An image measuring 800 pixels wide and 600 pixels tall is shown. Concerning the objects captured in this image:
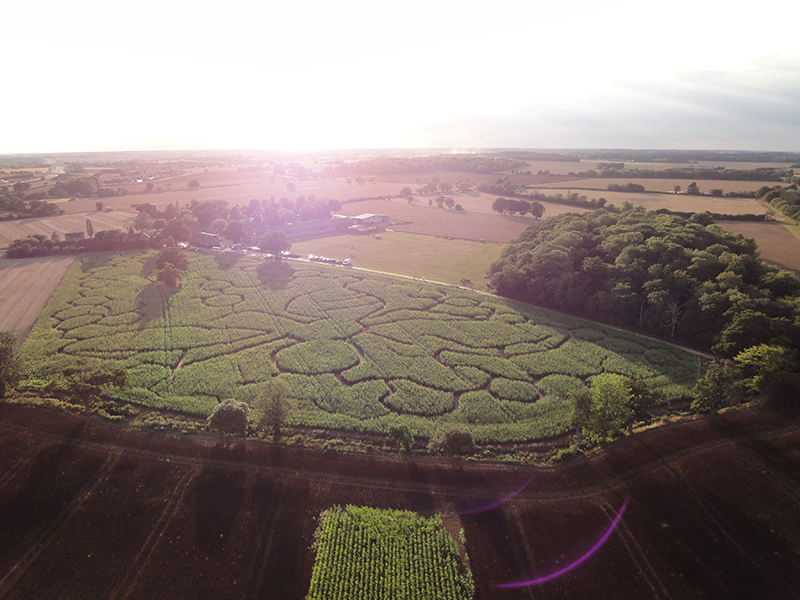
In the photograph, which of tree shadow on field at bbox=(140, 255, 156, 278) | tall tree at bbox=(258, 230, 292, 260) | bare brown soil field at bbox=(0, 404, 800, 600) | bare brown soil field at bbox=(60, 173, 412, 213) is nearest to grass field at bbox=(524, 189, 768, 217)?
bare brown soil field at bbox=(0, 404, 800, 600)

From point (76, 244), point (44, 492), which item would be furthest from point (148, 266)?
point (44, 492)


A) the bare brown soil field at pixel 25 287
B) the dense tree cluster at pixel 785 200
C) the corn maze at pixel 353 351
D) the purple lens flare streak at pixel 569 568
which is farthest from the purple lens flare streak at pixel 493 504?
the dense tree cluster at pixel 785 200

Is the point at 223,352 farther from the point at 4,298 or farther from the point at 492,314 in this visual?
the point at 4,298

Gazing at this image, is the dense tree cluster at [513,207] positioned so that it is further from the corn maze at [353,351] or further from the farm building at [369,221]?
the corn maze at [353,351]

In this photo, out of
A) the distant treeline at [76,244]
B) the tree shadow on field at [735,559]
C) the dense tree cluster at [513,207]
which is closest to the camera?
the tree shadow on field at [735,559]

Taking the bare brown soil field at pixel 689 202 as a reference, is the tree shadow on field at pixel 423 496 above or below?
below

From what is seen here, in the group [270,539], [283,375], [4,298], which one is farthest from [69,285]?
[270,539]

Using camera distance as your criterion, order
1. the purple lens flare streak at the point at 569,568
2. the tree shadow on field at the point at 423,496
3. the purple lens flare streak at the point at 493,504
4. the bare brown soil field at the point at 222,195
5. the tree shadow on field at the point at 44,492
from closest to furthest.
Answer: the purple lens flare streak at the point at 569,568, the tree shadow on field at the point at 44,492, the purple lens flare streak at the point at 493,504, the tree shadow on field at the point at 423,496, the bare brown soil field at the point at 222,195

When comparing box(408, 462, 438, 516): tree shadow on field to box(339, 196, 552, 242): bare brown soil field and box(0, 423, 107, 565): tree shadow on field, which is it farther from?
box(339, 196, 552, 242): bare brown soil field
